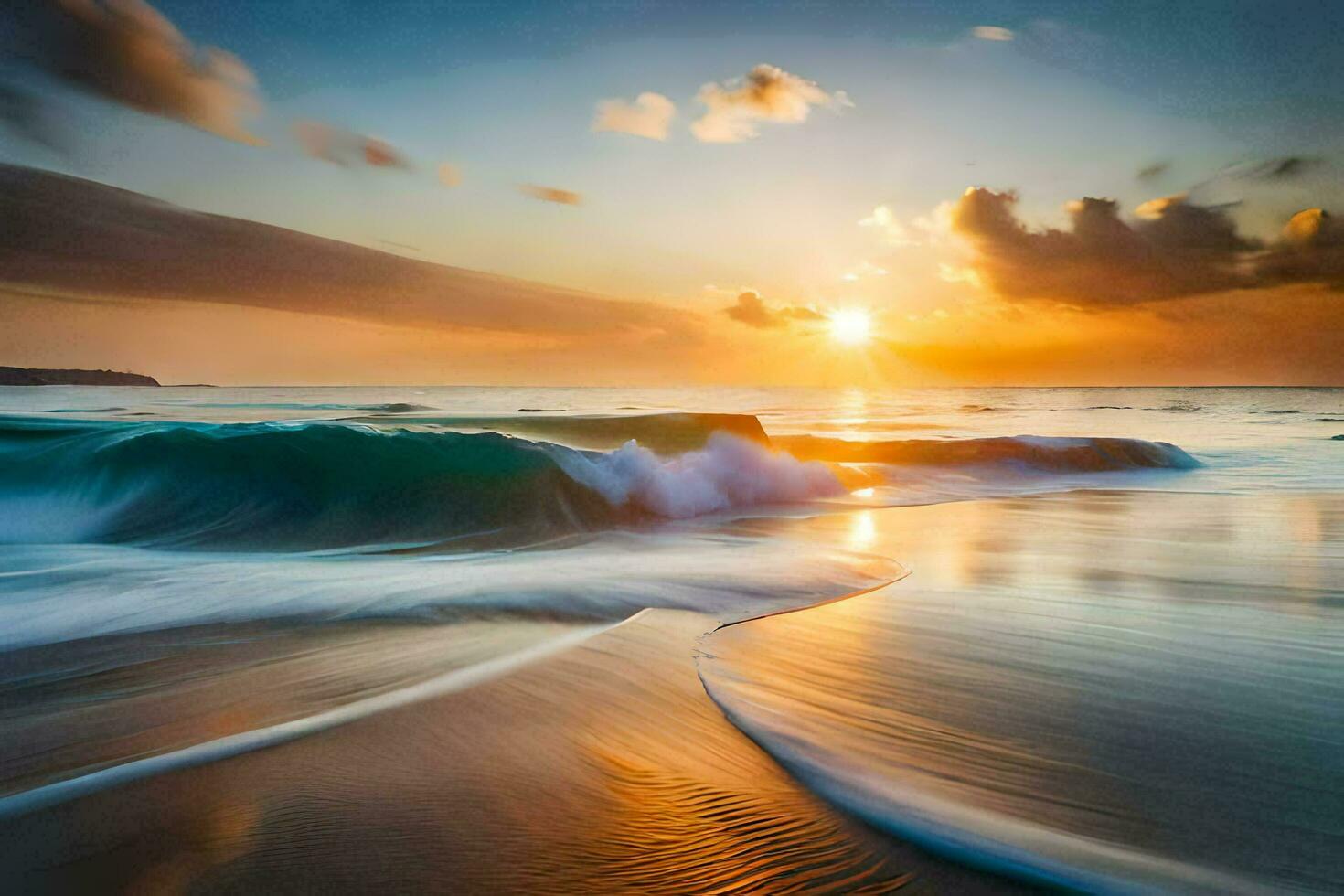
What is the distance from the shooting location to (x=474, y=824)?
1497 millimetres

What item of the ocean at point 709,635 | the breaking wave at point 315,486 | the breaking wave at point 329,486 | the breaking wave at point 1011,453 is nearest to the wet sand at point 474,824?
the ocean at point 709,635

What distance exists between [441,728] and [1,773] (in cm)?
102

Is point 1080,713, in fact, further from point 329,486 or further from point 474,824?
point 329,486

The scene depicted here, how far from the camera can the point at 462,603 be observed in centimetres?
345

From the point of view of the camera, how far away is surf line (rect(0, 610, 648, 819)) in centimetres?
159

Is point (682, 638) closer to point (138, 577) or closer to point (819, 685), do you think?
point (819, 685)

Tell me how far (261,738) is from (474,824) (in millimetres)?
775

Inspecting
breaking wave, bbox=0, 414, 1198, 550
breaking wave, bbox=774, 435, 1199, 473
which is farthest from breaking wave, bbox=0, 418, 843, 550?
breaking wave, bbox=774, 435, 1199, 473

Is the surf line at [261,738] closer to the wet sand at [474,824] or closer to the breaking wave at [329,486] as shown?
the wet sand at [474,824]

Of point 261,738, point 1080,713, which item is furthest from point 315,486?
point 1080,713

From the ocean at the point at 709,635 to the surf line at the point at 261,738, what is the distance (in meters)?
0.01

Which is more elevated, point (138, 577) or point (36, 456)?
point (36, 456)

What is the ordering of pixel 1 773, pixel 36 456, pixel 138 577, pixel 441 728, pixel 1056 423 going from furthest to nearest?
pixel 1056 423, pixel 36 456, pixel 138 577, pixel 441 728, pixel 1 773

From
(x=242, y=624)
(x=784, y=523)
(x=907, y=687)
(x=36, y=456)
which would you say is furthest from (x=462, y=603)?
(x=36, y=456)
